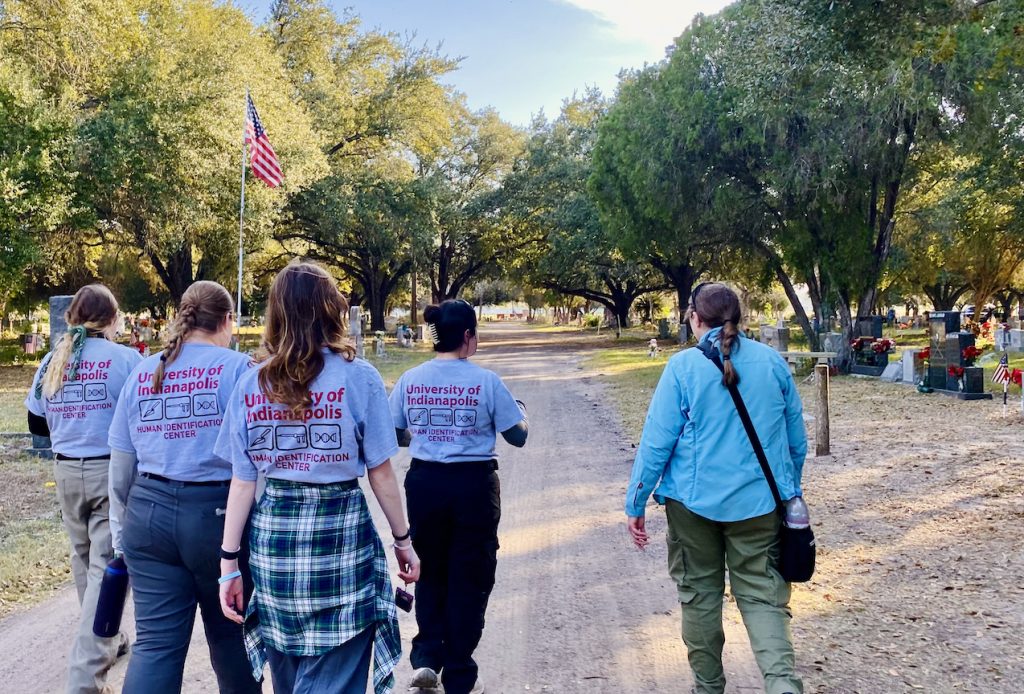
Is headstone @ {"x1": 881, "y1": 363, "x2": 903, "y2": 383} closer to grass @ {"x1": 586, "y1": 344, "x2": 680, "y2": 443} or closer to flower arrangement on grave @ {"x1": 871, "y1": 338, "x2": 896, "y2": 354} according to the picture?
flower arrangement on grave @ {"x1": 871, "y1": 338, "x2": 896, "y2": 354}

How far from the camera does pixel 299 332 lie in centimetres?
287

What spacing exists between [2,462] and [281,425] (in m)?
9.00

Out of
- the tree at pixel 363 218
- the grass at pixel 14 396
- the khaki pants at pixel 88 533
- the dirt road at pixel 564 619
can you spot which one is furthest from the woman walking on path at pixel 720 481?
the tree at pixel 363 218

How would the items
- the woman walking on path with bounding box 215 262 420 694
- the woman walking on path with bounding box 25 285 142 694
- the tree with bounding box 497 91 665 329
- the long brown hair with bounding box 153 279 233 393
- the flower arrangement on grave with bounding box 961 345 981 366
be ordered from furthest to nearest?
the tree with bounding box 497 91 665 329, the flower arrangement on grave with bounding box 961 345 981 366, the woman walking on path with bounding box 25 285 142 694, the long brown hair with bounding box 153 279 233 393, the woman walking on path with bounding box 215 262 420 694

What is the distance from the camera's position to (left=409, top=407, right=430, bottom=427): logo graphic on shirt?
3.91 metres

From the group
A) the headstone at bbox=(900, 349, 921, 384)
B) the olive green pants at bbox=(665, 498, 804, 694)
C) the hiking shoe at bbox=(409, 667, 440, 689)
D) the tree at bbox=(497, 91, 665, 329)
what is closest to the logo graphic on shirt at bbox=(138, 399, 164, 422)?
the hiking shoe at bbox=(409, 667, 440, 689)

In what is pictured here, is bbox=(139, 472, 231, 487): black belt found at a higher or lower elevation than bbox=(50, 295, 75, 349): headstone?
lower

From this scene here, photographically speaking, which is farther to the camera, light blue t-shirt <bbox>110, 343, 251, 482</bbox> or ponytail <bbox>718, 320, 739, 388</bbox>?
ponytail <bbox>718, 320, 739, 388</bbox>

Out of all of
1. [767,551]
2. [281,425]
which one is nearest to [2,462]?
[281,425]

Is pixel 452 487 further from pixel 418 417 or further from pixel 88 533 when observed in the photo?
pixel 88 533

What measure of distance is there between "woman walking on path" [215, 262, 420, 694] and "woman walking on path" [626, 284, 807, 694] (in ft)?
4.03

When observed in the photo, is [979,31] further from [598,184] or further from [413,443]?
[413,443]

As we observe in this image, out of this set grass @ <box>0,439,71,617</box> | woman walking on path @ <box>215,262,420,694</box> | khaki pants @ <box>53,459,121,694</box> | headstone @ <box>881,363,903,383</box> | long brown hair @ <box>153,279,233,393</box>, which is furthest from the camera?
headstone @ <box>881,363,903,383</box>

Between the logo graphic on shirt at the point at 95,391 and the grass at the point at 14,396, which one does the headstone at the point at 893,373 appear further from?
the logo graphic on shirt at the point at 95,391
